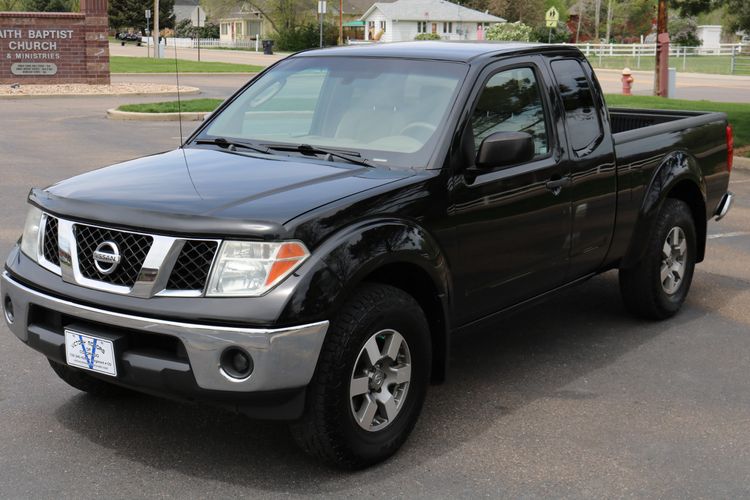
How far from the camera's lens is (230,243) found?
3893mm

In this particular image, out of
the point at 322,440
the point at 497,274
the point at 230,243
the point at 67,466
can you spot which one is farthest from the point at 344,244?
the point at 67,466

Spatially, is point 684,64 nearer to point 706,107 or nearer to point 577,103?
point 706,107

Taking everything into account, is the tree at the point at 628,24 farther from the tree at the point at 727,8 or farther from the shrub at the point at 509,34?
the tree at the point at 727,8

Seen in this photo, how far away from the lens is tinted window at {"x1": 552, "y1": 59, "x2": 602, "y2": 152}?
5727 mm

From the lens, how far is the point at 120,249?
4039mm

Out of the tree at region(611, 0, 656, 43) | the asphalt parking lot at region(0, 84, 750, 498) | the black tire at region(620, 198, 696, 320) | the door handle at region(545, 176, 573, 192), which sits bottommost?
the asphalt parking lot at region(0, 84, 750, 498)

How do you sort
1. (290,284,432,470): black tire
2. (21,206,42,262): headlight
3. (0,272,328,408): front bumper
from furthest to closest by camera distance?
(21,206,42,262): headlight → (290,284,432,470): black tire → (0,272,328,408): front bumper

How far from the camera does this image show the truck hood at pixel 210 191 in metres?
3.95

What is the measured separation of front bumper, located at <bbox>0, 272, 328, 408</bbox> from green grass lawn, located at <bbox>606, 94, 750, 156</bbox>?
13358mm

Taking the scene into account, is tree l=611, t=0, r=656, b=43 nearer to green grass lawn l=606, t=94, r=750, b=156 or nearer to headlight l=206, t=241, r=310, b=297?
green grass lawn l=606, t=94, r=750, b=156

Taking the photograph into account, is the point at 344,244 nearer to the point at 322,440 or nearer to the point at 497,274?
the point at 322,440

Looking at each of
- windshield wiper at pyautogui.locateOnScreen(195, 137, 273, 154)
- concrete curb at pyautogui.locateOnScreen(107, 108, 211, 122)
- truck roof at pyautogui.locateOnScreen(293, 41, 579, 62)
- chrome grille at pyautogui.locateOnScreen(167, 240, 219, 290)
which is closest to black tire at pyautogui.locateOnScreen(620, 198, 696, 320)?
truck roof at pyautogui.locateOnScreen(293, 41, 579, 62)

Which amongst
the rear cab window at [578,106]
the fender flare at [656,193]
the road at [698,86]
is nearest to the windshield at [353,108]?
the rear cab window at [578,106]

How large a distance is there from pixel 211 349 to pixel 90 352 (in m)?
0.60
